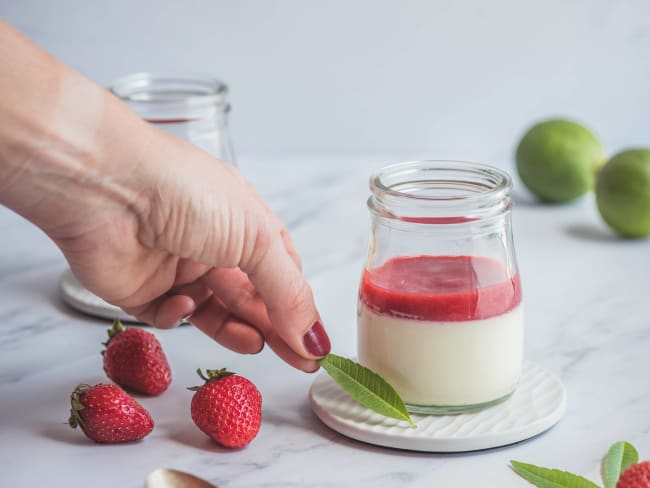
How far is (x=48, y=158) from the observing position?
0.91 meters

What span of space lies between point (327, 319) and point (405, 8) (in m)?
1.02

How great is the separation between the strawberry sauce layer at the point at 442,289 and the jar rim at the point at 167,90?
55 centimetres

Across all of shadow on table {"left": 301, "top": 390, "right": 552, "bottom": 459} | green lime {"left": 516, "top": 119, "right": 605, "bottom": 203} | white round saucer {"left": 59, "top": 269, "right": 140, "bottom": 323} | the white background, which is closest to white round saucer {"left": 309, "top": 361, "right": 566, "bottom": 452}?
shadow on table {"left": 301, "top": 390, "right": 552, "bottom": 459}

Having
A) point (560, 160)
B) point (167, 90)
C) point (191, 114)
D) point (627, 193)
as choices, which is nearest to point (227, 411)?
point (191, 114)

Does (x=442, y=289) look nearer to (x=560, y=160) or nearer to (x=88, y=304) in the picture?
(x=88, y=304)

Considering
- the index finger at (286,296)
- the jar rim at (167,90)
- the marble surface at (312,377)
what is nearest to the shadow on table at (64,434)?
the marble surface at (312,377)

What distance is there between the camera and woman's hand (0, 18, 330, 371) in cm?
89

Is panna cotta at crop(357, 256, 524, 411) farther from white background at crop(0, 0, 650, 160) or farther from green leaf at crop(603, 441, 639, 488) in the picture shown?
white background at crop(0, 0, 650, 160)

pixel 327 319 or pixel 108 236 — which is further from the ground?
pixel 108 236

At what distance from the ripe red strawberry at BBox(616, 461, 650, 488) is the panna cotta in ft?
0.66

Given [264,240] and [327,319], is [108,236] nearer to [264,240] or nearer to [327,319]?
[264,240]

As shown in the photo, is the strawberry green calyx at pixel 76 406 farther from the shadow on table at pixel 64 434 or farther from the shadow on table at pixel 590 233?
the shadow on table at pixel 590 233

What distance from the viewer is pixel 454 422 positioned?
1.05 meters

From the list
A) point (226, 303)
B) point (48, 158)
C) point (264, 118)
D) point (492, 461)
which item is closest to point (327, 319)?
point (226, 303)
